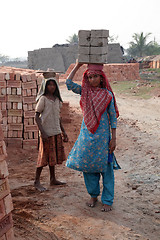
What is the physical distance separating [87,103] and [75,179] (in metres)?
1.97

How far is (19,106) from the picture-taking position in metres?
6.15

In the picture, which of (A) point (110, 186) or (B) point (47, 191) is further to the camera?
(B) point (47, 191)

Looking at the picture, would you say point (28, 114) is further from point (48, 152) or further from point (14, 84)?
point (48, 152)

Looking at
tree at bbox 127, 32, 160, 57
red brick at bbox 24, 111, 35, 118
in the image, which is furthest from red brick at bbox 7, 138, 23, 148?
tree at bbox 127, 32, 160, 57

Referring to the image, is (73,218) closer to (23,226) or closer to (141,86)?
(23,226)

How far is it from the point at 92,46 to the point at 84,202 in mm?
1880

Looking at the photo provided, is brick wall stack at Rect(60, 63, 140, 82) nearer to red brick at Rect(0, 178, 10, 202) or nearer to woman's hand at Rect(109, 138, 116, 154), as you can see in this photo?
woman's hand at Rect(109, 138, 116, 154)

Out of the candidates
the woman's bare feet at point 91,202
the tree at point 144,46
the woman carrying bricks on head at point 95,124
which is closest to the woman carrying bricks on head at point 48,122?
the woman carrying bricks on head at point 95,124

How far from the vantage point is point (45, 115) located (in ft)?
12.6

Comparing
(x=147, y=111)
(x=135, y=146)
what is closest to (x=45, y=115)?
(x=135, y=146)

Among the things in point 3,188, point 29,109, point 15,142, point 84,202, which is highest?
point 29,109

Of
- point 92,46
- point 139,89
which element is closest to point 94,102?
point 92,46

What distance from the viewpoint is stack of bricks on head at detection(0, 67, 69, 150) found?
6098mm

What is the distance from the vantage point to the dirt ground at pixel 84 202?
→ 2803 mm
